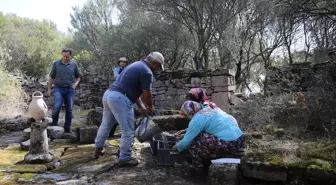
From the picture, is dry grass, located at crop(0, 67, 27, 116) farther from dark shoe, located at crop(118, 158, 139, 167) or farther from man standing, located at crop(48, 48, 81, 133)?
dark shoe, located at crop(118, 158, 139, 167)

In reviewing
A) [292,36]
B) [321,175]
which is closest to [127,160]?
[321,175]

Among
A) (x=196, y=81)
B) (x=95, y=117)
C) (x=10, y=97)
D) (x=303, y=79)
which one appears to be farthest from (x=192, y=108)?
(x=10, y=97)

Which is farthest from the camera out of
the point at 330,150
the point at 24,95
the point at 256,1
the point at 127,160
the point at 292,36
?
the point at 292,36

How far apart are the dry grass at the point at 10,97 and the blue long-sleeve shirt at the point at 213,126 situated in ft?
27.0

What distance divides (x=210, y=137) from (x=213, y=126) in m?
0.13

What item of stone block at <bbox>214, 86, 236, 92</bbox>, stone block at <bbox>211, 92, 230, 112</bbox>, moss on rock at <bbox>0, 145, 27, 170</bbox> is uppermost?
stone block at <bbox>214, 86, 236, 92</bbox>

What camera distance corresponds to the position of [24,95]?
12141 mm

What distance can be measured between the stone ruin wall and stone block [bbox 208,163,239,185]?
5885mm

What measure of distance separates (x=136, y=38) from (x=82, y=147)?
1180 centimetres

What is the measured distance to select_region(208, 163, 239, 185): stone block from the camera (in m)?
3.04

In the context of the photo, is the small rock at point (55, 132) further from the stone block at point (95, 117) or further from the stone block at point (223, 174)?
the stone block at point (223, 174)

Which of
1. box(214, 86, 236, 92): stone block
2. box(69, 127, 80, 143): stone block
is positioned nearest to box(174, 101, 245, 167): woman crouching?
box(69, 127, 80, 143): stone block

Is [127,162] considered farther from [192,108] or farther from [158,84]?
[158,84]

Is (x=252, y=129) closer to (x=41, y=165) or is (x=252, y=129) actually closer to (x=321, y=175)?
(x=321, y=175)
